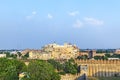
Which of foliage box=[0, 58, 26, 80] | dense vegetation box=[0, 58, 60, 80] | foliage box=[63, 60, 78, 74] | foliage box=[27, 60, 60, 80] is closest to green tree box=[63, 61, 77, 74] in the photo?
foliage box=[63, 60, 78, 74]

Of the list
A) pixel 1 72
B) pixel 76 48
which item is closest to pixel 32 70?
pixel 1 72

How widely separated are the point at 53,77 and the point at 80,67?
1615 inches

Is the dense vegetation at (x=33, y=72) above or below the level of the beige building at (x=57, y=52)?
below

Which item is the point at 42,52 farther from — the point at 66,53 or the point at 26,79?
the point at 26,79

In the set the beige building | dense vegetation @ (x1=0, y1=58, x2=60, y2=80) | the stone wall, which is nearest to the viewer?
dense vegetation @ (x1=0, y1=58, x2=60, y2=80)

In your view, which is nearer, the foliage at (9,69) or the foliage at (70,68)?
the foliage at (9,69)

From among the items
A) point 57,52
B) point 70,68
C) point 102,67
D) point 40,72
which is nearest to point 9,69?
point 40,72

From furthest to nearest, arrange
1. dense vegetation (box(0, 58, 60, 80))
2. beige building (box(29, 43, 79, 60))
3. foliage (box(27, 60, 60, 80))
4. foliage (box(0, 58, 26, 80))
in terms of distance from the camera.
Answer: beige building (box(29, 43, 79, 60)), foliage (box(0, 58, 26, 80)), dense vegetation (box(0, 58, 60, 80)), foliage (box(27, 60, 60, 80))

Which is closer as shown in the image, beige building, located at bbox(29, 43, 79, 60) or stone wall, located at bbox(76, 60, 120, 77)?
stone wall, located at bbox(76, 60, 120, 77)

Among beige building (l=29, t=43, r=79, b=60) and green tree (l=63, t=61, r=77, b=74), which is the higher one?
beige building (l=29, t=43, r=79, b=60)

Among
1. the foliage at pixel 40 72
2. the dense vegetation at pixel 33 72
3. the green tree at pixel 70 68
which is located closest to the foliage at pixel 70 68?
the green tree at pixel 70 68

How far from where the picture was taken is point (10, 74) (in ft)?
162

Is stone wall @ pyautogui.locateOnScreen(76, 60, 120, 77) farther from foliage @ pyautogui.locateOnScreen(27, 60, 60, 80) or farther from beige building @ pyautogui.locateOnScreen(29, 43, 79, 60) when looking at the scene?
beige building @ pyautogui.locateOnScreen(29, 43, 79, 60)

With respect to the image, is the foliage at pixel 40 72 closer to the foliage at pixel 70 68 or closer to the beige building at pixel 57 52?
the foliage at pixel 70 68
